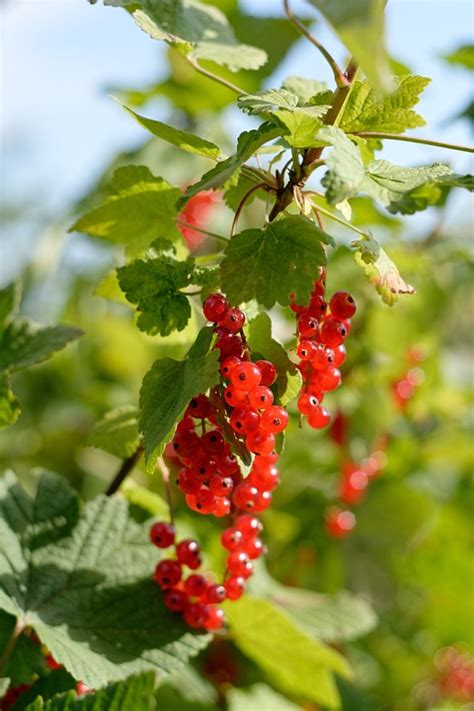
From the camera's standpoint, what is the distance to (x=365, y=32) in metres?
0.53

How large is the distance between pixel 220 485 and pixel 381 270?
23 cm

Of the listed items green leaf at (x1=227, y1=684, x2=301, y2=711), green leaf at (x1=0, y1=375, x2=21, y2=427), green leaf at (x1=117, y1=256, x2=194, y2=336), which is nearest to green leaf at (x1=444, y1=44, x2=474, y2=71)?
green leaf at (x1=117, y1=256, x2=194, y2=336)

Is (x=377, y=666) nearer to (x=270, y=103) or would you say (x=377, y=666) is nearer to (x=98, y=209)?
(x=98, y=209)

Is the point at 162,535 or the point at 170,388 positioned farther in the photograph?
the point at 162,535

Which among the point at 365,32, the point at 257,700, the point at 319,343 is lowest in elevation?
the point at 257,700

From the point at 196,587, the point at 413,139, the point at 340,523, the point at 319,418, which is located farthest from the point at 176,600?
the point at 340,523

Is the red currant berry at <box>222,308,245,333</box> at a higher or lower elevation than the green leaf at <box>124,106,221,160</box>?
lower

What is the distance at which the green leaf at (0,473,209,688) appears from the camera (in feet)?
2.69

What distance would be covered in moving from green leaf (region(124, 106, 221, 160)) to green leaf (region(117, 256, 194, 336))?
10 centimetres

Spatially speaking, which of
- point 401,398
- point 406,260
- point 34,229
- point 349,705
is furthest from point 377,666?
point 34,229

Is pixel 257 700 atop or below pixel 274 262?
below

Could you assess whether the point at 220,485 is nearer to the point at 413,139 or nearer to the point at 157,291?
the point at 157,291

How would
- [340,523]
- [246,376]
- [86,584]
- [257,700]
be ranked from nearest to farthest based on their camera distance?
1. [246,376]
2. [86,584]
3. [257,700]
4. [340,523]

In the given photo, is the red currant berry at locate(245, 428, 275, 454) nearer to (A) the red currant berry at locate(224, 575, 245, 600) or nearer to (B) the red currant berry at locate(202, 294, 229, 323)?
(B) the red currant berry at locate(202, 294, 229, 323)
